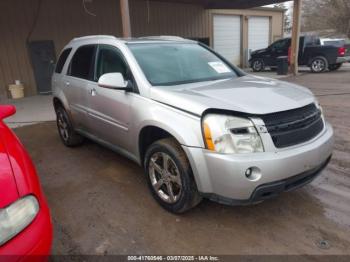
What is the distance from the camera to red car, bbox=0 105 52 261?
62.6 inches

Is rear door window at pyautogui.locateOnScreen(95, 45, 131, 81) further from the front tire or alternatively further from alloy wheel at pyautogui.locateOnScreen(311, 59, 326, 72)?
alloy wheel at pyautogui.locateOnScreen(311, 59, 326, 72)

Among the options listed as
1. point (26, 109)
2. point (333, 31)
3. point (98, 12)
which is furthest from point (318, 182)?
point (333, 31)

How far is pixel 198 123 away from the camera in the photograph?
7.97 ft

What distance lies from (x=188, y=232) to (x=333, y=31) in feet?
113

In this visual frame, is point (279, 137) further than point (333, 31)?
No

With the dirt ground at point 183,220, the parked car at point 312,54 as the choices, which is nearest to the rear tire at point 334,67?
the parked car at point 312,54

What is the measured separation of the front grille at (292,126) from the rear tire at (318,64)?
42.6 ft

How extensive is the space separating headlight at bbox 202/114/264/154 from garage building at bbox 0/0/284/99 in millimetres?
9945

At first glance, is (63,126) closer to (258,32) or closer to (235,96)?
(235,96)

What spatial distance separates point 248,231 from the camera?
2633 millimetres

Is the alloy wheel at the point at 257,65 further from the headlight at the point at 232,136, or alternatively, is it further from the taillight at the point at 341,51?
the headlight at the point at 232,136

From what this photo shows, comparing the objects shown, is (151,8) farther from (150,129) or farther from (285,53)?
(150,129)

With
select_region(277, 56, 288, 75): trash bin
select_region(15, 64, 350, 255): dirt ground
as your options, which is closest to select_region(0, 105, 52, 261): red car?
select_region(15, 64, 350, 255): dirt ground

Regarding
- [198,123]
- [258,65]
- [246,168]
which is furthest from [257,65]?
[246,168]
